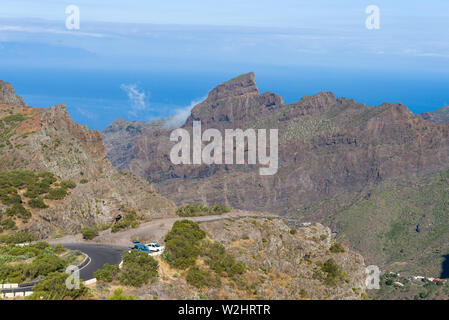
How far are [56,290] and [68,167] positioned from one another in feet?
194

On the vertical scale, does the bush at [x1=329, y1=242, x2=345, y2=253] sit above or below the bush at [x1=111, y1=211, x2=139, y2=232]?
below

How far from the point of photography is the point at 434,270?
139m

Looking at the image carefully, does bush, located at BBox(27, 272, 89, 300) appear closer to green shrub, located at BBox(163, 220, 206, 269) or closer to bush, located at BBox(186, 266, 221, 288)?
bush, located at BBox(186, 266, 221, 288)

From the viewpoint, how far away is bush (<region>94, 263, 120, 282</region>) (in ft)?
146

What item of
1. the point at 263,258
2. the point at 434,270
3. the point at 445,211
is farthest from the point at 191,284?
the point at 445,211

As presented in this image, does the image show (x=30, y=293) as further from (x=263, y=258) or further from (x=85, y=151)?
(x=85, y=151)

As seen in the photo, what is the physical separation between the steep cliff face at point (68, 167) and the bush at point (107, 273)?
2408cm

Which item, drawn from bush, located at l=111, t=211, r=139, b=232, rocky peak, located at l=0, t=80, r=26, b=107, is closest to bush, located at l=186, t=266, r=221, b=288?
bush, located at l=111, t=211, r=139, b=232


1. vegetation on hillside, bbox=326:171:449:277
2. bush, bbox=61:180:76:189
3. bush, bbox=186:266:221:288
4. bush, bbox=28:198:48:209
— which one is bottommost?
vegetation on hillside, bbox=326:171:449:277

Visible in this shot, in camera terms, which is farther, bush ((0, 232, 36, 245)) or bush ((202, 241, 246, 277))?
bush ((0, 232, 36, 245))

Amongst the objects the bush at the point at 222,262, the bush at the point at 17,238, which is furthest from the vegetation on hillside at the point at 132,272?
the bush at the point at 17,238

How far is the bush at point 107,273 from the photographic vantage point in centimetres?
4456

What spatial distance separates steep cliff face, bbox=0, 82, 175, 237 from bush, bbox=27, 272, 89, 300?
91.5 ft

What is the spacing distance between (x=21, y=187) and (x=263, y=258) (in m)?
38.1
